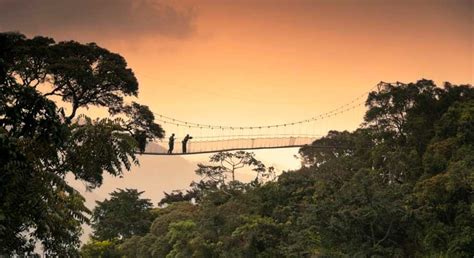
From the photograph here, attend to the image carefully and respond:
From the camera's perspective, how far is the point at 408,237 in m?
32.9

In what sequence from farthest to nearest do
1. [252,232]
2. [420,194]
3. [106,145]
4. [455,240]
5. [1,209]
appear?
[252,232] → [420,194] → [455,240] → [106,145] → [1,209]

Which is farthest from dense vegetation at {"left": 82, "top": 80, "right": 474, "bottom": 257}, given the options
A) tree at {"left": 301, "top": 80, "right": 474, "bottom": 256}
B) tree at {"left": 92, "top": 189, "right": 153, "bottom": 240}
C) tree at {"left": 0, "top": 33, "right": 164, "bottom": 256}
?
tree at {"left": 0, "top": 33, "right": 164, "bottom": 256}

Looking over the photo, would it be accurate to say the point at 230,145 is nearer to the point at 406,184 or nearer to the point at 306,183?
the point at 306,183

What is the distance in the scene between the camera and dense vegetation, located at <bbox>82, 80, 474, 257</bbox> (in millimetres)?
31734

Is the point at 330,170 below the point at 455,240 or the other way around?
the other way around

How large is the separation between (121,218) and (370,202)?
24215 mm

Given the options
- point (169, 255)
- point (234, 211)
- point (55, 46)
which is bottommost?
point (169, 255)

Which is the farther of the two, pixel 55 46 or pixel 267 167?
pixel 267 167

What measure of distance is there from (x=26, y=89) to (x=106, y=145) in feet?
13.5

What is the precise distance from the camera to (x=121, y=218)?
50.8 m

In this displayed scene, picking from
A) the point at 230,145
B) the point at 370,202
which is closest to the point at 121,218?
the point at 230,145

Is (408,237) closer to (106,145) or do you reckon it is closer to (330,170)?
(330,170)

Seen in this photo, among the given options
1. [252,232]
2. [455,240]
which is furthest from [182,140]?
[455,240]

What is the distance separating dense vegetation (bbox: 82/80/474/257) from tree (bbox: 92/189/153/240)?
337 cm
